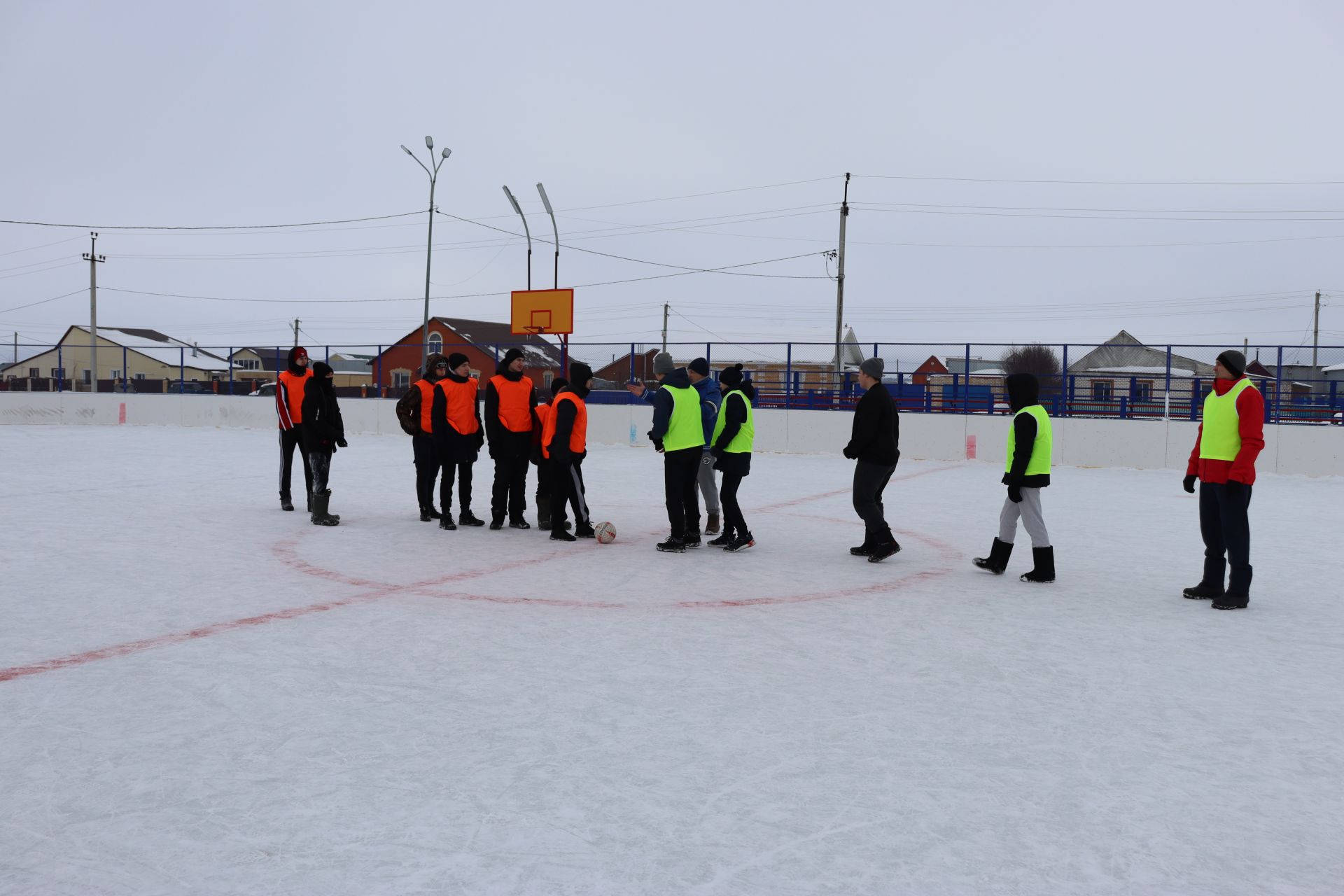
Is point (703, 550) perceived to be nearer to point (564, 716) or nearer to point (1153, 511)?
point (564, 716)

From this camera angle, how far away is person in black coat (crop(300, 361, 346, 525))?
33.6 ft

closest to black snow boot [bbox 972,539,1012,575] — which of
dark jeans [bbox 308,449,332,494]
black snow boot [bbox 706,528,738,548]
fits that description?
black snow boot [bbox 706,528,738,548]

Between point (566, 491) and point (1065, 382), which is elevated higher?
point (1065, 382)

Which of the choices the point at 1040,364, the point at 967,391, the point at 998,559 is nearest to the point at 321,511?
the point at 998,559

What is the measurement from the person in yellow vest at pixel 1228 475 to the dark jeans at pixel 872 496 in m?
2.36

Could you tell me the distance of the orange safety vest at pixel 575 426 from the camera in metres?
9.49

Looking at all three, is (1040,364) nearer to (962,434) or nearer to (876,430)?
(962,434)

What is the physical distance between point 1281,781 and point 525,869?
283 centimetres

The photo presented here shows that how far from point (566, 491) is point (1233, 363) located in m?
5.75

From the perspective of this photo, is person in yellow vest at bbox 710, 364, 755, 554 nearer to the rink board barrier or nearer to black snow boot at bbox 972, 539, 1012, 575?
black snow boot at bbox 972, 539, 1012, 575

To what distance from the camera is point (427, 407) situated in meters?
10.6

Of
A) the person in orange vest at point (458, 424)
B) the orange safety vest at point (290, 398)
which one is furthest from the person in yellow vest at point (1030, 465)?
the orange safety vest at point (290, 398)

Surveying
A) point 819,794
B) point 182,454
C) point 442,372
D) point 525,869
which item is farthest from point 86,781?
point 182,454

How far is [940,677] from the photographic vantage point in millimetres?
5102
